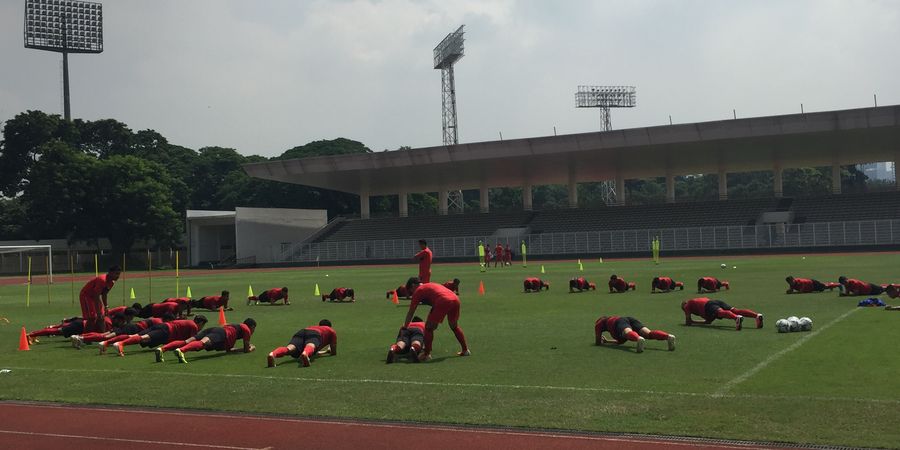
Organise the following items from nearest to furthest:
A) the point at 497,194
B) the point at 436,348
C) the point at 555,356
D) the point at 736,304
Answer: the point at 555,356
the point at 436,348
the point at 736,304
the point at 497,194

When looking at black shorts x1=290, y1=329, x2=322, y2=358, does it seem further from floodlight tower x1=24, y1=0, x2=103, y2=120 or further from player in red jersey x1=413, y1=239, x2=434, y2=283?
floodlight tower x1=24, y1=0, x2=103, y2=120

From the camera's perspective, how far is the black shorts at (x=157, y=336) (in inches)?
581

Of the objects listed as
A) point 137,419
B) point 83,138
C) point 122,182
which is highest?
point 83,138

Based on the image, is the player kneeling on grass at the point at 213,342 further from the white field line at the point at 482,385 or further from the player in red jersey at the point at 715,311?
the player in red jersey at the point at 715,311

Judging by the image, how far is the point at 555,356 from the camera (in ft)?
42.0

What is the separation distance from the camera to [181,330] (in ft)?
49.7

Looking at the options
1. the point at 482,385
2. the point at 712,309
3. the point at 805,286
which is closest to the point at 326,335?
the point at 482,385

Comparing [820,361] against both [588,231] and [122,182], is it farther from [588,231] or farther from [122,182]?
[122,182]

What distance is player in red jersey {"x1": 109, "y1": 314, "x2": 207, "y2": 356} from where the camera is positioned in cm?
1477

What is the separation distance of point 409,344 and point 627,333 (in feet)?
11.8

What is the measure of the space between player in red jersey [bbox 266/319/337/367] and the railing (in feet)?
170

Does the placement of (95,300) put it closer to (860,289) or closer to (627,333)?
(627,333)

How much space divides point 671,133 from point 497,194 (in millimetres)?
71561

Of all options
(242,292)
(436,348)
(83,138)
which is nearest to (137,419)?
(436,348)
